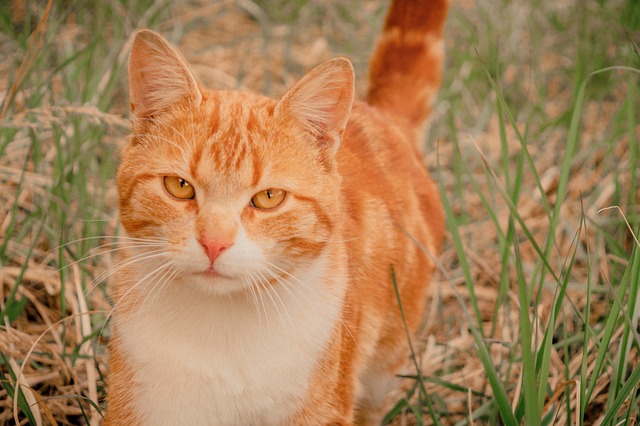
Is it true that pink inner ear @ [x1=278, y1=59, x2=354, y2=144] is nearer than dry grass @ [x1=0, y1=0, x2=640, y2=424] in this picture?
Yes

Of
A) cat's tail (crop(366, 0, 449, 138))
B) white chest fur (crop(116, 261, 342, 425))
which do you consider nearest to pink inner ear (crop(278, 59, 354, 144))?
white chest fur (crop(116, 261, 342, 425))

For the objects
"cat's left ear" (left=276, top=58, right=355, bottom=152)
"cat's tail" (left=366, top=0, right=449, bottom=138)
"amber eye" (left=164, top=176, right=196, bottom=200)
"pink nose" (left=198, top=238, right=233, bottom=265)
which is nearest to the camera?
"pink nose" (left=198, top=238, right=233, bottom=265)

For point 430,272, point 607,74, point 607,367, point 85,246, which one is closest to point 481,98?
point 607,74

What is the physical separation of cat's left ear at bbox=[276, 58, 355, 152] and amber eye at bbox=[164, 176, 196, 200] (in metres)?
0.29

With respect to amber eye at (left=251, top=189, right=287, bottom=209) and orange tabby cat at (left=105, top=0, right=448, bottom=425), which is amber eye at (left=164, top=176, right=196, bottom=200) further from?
amber eye at (left=251, top=189, right=287, bottom=209)

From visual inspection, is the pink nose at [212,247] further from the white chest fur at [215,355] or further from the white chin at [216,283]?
the white chest fur at [215,355]

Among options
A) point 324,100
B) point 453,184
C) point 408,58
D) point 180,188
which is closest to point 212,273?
point 180,188

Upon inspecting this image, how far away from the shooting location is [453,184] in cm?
341

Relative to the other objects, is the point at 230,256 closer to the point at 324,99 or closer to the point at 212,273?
the point at 212,273

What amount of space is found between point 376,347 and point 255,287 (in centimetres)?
68

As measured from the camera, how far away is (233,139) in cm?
158

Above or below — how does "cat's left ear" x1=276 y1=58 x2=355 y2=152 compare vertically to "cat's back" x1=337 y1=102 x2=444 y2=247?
above

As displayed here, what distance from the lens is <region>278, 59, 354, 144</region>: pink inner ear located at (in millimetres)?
1635

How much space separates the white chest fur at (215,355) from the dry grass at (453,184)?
0.75ft
